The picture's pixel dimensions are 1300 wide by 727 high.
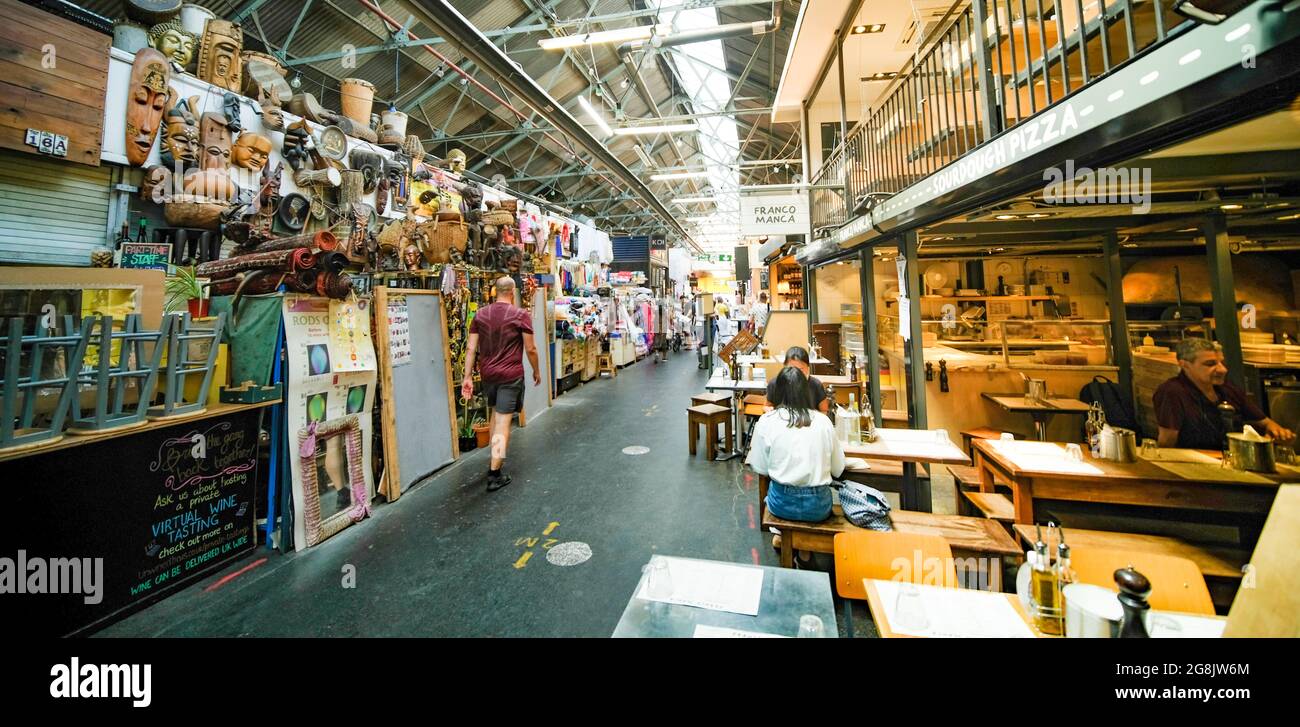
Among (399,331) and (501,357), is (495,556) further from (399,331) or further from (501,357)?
(399,331)

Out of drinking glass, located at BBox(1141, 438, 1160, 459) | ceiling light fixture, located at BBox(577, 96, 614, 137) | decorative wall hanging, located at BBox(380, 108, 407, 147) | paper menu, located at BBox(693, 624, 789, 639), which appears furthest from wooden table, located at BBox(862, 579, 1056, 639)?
ceiling light fixture, located at BBox(577, 96, 614, 137)

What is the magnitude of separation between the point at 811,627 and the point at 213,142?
5.14 m

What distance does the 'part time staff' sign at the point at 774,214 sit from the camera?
5754 mm

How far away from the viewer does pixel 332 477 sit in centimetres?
347

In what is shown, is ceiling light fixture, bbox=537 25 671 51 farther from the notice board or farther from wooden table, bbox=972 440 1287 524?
wooden table, bbox=972 440 1287 524

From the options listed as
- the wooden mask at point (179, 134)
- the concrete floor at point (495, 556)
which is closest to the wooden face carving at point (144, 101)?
the wooden mask at point (179, 134)

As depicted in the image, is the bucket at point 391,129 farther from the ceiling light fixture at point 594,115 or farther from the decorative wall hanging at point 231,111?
the ceiling light fixture at point 594,115

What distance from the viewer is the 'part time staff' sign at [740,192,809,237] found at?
5754mm

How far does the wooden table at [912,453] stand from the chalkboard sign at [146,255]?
17.3 feet

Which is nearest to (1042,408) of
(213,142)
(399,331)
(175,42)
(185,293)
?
(399,331)

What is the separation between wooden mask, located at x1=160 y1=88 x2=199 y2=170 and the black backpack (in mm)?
8935

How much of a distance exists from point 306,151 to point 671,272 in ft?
45.0

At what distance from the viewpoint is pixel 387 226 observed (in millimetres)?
4367
